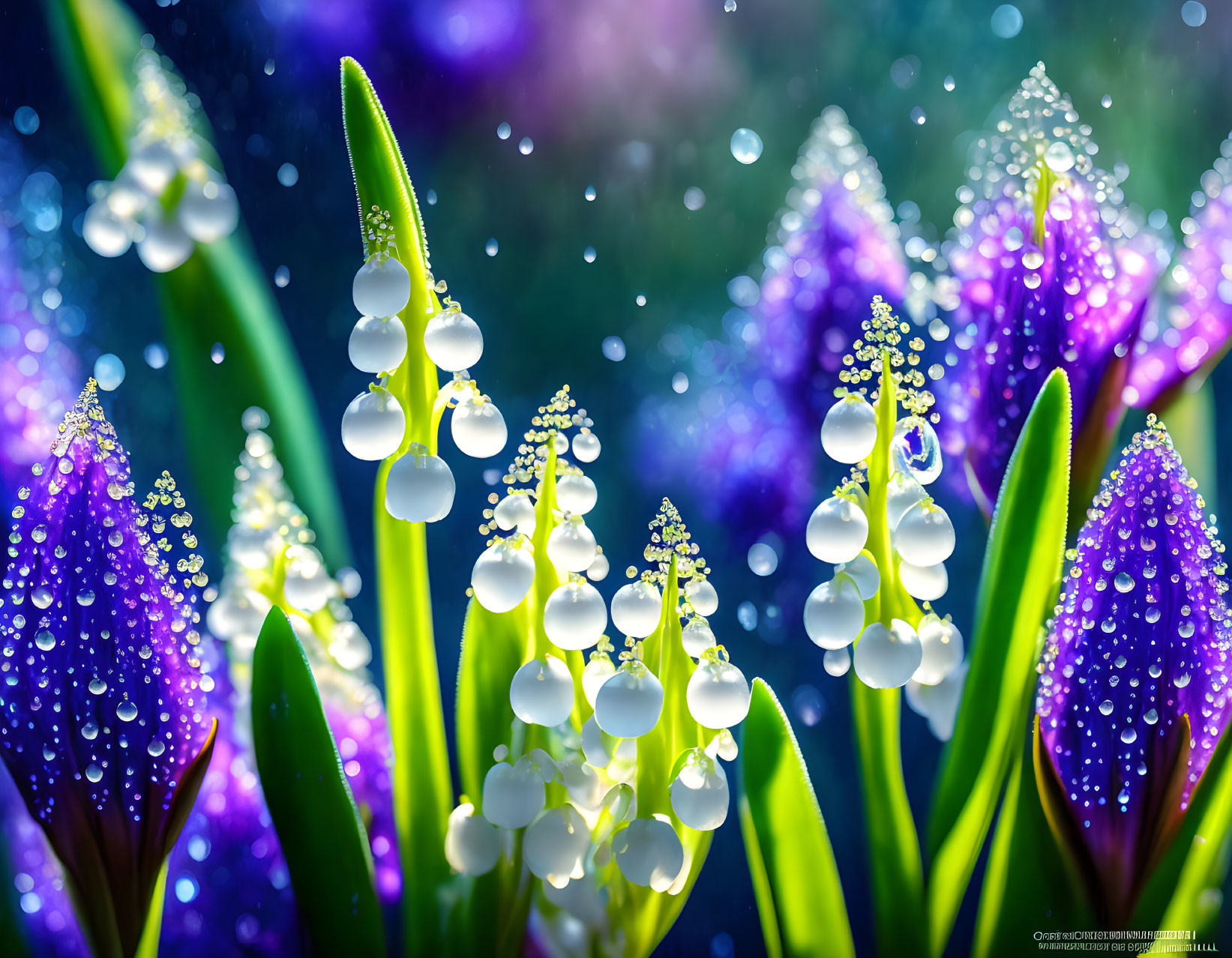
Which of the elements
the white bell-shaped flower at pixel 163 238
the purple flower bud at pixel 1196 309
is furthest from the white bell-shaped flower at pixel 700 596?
the white bell-shaped flower at pixel 163 238

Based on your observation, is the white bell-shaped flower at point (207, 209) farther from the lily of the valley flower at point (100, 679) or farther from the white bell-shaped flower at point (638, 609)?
the white bell-shaped flower at point (638, 609)

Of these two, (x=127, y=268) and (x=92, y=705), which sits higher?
(x=127, y=268)

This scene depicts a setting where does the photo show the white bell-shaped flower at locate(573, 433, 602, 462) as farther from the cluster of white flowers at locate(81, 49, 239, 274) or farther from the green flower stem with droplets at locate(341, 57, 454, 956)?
the cluster of white flowers at locate(81, 49, 239, 274)

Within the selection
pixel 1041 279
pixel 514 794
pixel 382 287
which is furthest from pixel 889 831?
pixel 382 287

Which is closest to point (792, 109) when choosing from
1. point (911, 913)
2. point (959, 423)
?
point (959, 423)

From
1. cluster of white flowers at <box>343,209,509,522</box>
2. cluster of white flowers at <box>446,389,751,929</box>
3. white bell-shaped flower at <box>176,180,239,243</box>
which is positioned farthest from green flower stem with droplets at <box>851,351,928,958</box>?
white bell-shaped flower at <box>176,180,239,243</box>

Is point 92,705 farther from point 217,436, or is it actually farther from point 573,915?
point 573,915
